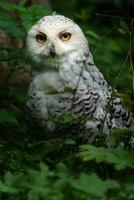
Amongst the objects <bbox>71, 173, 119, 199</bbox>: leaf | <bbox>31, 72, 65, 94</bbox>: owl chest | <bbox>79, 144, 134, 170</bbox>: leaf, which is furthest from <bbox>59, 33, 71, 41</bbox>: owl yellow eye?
<bbox>71, 173, 119, 199</bbox>: leaf

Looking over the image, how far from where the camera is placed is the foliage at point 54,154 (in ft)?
14.3

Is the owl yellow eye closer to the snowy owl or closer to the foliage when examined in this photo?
the snowy owl

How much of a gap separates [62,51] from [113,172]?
1196 mm

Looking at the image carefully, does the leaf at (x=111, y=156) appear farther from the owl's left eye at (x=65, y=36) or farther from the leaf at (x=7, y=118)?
the leaf at (x=7, y=118)

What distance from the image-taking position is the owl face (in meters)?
5.86

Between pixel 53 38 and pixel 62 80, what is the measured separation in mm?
331

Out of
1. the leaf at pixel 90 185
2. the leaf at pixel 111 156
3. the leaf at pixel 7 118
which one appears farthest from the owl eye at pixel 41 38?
the leaf at pixel 90 185

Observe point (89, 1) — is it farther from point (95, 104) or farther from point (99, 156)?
point (99, 156)

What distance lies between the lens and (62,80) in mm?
6000

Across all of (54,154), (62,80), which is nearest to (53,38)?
(62,80)

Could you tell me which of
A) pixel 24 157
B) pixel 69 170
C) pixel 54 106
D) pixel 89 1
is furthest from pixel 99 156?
pixel 89 1

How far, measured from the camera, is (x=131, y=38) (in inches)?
213

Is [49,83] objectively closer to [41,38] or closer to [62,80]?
[62,80]

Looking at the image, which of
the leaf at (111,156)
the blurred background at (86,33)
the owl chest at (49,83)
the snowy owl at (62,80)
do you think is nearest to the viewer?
the leaf at (111,156)
